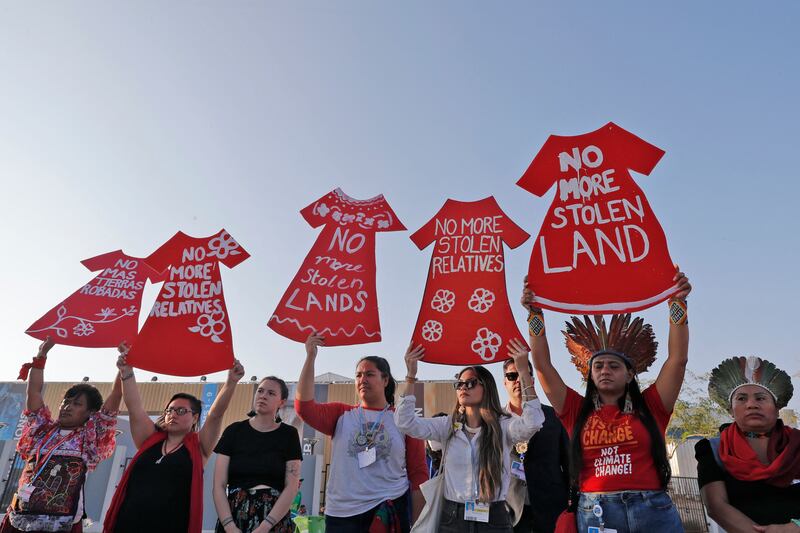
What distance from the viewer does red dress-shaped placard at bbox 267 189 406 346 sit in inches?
170

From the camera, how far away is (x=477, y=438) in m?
3.33

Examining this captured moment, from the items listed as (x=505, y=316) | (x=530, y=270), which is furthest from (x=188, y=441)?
(x=530, y=270)

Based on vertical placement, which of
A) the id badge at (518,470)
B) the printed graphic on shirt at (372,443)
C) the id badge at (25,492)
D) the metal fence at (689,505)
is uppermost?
the printed graphic on shirt at (372,443)

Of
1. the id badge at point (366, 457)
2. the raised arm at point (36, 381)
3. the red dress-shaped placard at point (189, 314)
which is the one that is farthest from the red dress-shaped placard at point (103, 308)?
the id badge at point (366, 457)

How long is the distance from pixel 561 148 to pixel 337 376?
25.6 m

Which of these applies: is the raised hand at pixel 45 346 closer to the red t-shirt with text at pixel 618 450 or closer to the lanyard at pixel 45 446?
the lanyard at pixel 45 446

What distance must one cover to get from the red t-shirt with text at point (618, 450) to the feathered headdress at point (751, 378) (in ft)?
2.37

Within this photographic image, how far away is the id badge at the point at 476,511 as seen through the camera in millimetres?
3006

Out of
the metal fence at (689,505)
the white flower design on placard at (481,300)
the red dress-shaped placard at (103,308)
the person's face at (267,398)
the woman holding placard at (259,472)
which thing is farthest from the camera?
the metal fence at (689,505)

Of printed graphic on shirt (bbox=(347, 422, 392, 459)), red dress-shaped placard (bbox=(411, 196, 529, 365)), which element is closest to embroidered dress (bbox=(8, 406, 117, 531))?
printed graphic on shirt (bbox=(347, 422, 392, 459))

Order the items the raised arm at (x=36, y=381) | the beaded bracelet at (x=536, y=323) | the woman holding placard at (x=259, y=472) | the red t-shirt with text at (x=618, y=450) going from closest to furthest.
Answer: the red t-shirt with text at (x=618, y=450)
the beaded bracelet at (x=536, y=323)
the woman holding placard at (x=259, y=472)
the raised arm at (x=36, y=381)

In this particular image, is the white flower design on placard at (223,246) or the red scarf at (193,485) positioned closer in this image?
the red scarf at (193,485)

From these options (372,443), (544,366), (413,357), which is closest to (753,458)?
(544,366)

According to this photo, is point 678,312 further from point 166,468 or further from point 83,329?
point 83,329
